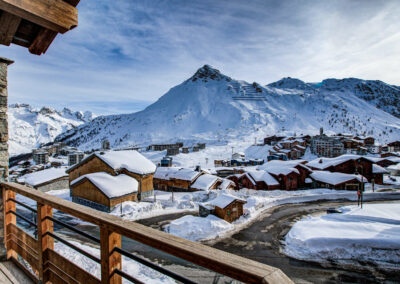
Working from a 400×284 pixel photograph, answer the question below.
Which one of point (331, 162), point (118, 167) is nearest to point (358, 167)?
point (331, 162)

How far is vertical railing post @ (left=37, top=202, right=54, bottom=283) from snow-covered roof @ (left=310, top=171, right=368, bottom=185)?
133ft

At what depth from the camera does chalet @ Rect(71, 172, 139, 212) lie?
23.5 metres

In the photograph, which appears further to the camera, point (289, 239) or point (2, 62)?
point (289, 239)

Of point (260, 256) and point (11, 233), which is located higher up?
point (11, 233)

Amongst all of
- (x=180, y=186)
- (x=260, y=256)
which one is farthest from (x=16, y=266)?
(x=180, y=186)

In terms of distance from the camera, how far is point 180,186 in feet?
113

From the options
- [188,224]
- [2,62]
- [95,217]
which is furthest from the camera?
[188,224]

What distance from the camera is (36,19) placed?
205cm

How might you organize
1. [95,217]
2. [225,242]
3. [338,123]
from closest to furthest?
[95,217] < [225,242] < [338,123]

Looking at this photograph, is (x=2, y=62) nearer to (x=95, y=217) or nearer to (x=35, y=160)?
(x=95, y=217)

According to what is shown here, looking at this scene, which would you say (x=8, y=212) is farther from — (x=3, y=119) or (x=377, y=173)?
(x=377, y=173)

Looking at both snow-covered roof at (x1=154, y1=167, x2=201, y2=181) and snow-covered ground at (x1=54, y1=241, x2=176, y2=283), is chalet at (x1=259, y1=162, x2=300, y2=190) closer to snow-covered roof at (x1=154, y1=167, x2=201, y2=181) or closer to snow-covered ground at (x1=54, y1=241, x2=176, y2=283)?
snow-covered roof at (x1=154, y1=167, x2=201, y2=181)

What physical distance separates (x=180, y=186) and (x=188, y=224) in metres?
15.2

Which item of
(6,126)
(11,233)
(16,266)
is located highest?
(6,126)
